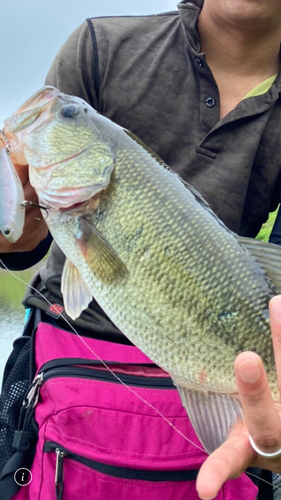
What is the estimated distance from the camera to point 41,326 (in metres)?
1.97

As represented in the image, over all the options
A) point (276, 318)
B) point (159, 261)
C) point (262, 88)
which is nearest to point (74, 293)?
point (159, 261)

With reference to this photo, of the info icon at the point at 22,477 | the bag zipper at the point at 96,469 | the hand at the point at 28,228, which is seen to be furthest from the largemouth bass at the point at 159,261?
the info icon at the point at 22,477

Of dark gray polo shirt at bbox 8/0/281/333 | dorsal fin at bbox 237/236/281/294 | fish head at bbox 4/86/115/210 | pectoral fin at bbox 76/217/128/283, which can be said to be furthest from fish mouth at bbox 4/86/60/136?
dorsal fin at bbox 237/236/281/294

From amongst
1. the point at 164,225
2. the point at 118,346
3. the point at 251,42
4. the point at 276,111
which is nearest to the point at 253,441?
the point at 164,225

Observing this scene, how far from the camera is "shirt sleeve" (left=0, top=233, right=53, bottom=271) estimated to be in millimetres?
1919

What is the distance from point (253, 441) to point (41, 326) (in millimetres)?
1041

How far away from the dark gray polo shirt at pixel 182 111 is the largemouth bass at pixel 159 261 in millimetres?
616

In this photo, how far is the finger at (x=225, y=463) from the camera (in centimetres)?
98

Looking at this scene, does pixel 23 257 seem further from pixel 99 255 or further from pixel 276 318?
pixel 276 318

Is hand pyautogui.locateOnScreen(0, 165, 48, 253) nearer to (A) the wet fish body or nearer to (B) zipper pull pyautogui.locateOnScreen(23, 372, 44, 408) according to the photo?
(A) the wet fish body

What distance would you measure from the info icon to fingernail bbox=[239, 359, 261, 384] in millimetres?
1099

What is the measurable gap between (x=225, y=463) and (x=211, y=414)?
34cm

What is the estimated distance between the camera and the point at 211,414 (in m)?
1.41

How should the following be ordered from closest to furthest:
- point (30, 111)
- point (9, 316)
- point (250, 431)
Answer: point (250, 431)
point (30, 111)
point (9, 316)
